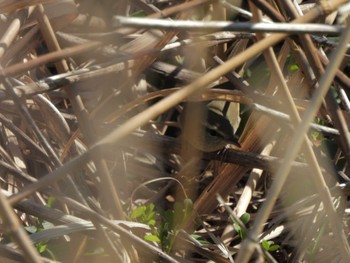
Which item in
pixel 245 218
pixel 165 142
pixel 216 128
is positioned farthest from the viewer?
pixel 216 128

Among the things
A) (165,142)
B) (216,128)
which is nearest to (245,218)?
(165,142)

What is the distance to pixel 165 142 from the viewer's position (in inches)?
87.0

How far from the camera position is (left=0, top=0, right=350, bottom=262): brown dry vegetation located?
1578 millimetres

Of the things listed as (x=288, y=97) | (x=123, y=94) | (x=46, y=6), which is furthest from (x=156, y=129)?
(x=288, y=97)

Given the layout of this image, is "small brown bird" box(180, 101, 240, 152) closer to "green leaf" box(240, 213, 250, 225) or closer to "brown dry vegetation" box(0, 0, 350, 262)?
"brown dry vegetation" box(0, 0, 350, 262)

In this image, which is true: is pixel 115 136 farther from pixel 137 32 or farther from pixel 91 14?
pixel 91 14

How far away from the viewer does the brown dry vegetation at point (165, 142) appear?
1.58 meters

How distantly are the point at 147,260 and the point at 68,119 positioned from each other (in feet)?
2.33

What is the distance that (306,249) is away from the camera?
189cm

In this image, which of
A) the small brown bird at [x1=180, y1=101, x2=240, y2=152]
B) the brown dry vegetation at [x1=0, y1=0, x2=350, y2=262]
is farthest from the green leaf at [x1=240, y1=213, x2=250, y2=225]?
the small brown bird at [x1=180, y1=101, x2=240, y2=152]

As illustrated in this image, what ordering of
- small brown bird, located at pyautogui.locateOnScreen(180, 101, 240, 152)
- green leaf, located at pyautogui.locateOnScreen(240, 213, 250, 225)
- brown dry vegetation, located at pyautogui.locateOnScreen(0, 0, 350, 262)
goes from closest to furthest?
brown dry vegetation, located at pyautogui.locateOnScreen(0, 0, 350, 262) → green leaf, located at pyautogui.locateOnScreen(240, 213, 250, 225) → small brown bird, located at pyautogui.locateOnScreen(180, 101, 240, 152)

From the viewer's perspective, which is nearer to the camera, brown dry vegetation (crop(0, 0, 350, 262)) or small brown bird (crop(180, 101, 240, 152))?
brown dry vegetation (crop(0, 0, 350, 262))

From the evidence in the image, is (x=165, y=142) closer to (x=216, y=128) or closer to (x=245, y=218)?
(x=245, y=218)

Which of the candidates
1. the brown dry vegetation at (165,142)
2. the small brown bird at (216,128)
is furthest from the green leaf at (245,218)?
the small brown bird at (216,128)
